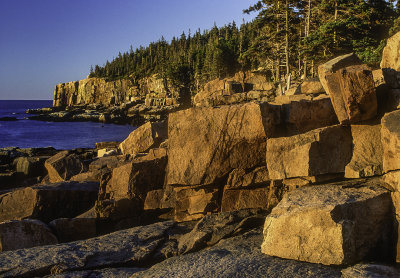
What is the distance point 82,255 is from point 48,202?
5061mm

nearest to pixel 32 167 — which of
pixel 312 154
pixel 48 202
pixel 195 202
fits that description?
pixel 48 202

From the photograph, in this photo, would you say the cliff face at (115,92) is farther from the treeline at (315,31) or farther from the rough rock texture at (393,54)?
the rough rock texture at (393,54)

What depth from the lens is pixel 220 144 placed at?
8695mm

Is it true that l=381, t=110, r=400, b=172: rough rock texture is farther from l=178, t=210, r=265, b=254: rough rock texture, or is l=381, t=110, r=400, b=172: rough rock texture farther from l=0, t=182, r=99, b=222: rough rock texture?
l=0, t=182, r=99, b=222: rough rock texture

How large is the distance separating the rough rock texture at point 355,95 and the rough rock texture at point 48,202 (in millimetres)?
9147

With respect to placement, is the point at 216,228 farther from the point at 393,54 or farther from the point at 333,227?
the point at 393,54

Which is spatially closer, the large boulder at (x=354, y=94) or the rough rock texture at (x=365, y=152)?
the rough rock texture at (x=365, y=152)

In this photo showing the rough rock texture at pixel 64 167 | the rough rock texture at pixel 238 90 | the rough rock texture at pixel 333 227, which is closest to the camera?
the rough rock texture at pixel 333 227

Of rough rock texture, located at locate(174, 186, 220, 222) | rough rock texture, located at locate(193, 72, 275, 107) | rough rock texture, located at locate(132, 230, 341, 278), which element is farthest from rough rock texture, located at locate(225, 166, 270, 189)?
rough rock texture, located at locate(193, 72, 275, 107)

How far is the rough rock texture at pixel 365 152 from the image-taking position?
674 centimetres

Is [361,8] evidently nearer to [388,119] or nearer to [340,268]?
[388,119]

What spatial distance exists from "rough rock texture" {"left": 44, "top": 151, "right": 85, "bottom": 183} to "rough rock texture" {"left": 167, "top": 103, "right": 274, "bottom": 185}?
9.12 m

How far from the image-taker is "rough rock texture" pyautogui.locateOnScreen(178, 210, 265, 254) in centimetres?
697

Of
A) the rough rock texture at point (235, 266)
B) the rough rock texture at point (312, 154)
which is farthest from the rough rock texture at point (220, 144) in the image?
the rough rock texture at point (235, 266)
